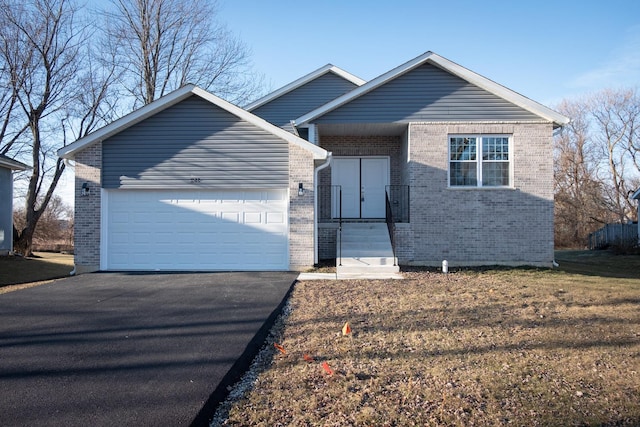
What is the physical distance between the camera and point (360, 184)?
50.7 feet

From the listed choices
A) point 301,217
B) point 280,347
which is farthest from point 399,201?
point 280,347

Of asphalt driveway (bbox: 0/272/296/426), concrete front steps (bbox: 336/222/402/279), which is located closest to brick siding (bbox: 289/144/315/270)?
concrete front steps (bbox: 336/222/402/279)

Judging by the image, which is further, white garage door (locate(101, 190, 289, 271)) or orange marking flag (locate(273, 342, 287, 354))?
white garage door (locate(101, 190, 289, 271))

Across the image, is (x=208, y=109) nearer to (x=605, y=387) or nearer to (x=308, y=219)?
(x=308, y=219)

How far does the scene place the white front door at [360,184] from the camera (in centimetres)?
1542

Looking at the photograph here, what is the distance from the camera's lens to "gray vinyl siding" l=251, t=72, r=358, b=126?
17.4m

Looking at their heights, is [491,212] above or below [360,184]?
below

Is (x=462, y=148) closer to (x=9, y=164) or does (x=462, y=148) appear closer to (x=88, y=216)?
(x=88, y=216)

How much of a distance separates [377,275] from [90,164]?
8119 mm

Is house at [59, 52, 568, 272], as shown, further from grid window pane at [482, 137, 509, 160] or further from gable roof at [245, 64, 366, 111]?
gable roof at [245, 64, 366, 111]

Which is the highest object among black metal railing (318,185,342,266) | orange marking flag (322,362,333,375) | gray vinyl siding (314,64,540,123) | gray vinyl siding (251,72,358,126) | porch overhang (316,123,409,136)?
gray vinyl siding (251,72,358,126)

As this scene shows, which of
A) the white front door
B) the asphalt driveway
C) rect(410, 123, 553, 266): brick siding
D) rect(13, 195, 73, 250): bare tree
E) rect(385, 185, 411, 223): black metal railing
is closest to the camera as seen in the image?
the asphalt driveway

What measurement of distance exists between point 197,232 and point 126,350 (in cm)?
723

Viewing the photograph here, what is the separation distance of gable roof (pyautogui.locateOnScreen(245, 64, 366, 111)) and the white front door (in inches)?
149
